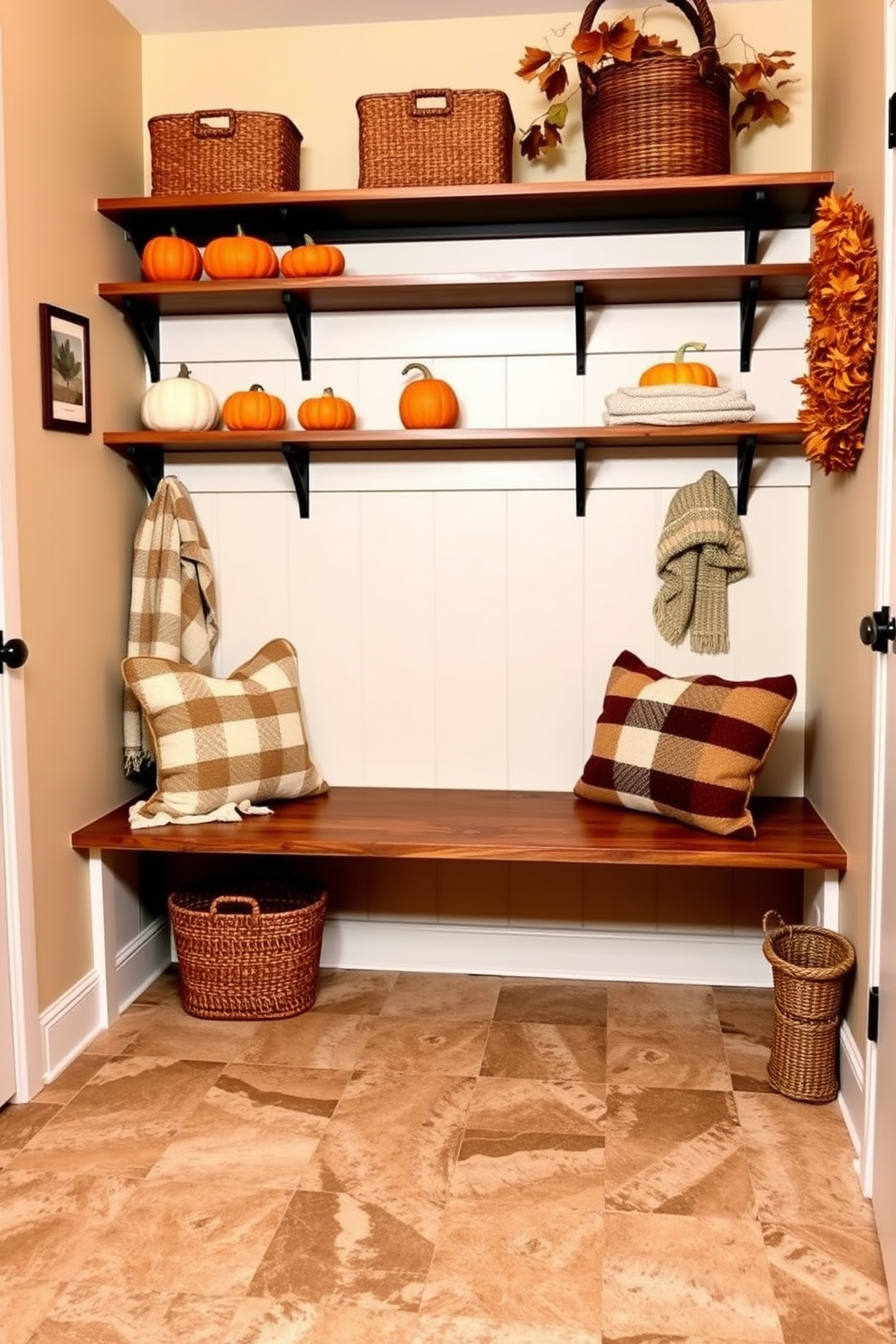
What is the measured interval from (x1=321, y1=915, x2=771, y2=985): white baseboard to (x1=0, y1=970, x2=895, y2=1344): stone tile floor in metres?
0.20

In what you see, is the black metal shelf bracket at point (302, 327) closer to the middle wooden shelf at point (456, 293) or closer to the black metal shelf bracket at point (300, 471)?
the middle wooden shelf at point (456, 293)

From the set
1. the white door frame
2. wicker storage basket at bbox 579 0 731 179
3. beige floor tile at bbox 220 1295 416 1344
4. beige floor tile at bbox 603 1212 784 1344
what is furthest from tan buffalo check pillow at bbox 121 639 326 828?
wicker storage basket at bbox 579 0 731 179

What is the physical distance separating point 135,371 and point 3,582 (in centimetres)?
102

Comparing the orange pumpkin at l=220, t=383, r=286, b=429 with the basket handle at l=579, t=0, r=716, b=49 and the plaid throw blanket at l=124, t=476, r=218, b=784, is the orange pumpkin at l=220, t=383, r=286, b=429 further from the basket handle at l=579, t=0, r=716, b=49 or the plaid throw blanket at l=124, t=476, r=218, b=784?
the basket handle at l=579, t=0, r=716, b=49

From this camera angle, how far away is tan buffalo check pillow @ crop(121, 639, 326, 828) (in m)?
3.04

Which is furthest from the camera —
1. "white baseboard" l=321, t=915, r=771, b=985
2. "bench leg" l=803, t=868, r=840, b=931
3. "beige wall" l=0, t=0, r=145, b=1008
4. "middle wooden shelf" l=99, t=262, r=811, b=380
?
"white baseboard" l=321, t=915, r=771, b=985

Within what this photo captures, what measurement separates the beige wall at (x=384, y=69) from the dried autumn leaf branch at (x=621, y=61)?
0.16 feet

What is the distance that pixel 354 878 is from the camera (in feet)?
11.5

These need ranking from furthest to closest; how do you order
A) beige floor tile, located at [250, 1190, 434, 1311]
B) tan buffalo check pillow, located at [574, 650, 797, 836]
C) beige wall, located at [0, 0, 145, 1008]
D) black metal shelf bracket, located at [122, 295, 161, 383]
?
1. black metal shelf bracket, located at [122, 295, 161, 383]
2. tan buffalo check pillow, located at [574, 650, 797, 836]
3. beige wall, located at [0, 0, 145, 1008]
4. beige floor tile, located at [250, 1190, 434, 1311]

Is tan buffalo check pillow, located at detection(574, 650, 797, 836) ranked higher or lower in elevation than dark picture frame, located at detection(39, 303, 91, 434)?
lower

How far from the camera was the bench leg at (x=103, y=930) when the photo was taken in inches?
119

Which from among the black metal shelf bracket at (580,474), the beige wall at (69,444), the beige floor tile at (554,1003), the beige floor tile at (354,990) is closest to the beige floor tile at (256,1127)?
the beige floor tile at (354,990)

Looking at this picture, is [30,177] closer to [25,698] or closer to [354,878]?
[25,698]

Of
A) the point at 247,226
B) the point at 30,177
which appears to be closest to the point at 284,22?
the point at 247,226
